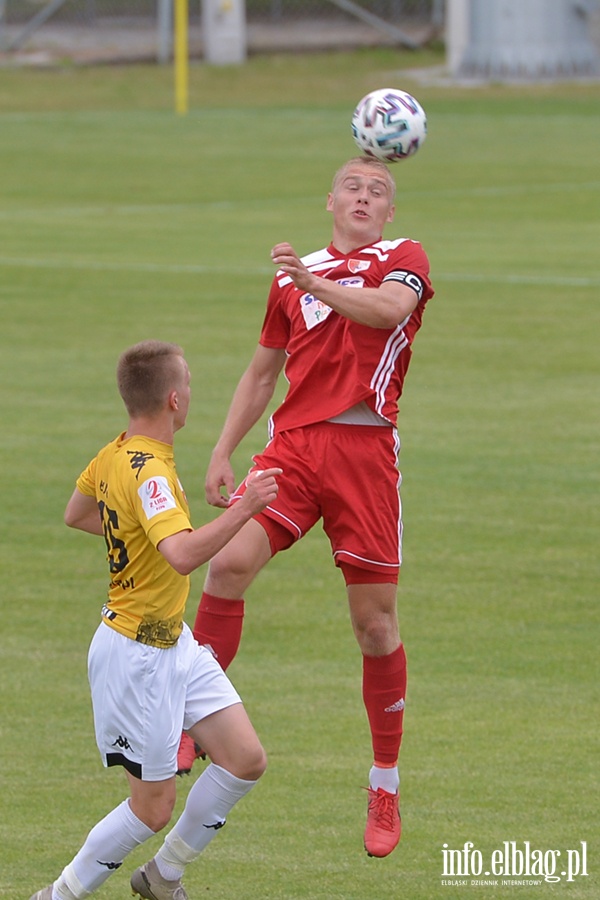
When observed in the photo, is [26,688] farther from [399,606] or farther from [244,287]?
Result: [244,287]

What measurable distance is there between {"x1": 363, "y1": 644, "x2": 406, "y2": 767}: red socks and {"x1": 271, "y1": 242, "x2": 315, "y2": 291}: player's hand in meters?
1.61

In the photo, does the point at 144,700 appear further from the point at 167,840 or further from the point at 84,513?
the point at 84,513

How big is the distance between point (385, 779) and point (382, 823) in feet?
0.88

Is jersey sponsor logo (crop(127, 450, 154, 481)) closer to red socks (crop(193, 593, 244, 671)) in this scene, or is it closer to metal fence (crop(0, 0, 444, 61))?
red socks (crop(193, 593, 244, 671))

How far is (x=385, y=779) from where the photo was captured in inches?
281

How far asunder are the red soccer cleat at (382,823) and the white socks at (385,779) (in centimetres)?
2

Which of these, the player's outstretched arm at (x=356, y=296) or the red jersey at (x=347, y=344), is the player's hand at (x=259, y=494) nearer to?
the player's outstretched arm at (x=356, y=296)

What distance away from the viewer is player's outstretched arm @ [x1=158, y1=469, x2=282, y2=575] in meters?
5.56

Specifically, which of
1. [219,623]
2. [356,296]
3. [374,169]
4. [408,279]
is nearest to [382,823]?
[219,623]

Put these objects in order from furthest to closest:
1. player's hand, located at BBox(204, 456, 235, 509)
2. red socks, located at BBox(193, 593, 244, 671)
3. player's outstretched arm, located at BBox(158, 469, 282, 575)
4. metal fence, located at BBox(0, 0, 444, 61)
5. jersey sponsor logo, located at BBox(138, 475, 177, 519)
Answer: metal fence, located at BBox(0, 0, 444, 61)
player's hand, located at BBox(204, 456, 235, 509)
red socks, located at BBox(193, 593, 244, 671)
jersey sponsor logo, located at BBox(138, 475, 177, 519)
player's outstretched arm, located at BBox(158, 469, 282, 575)

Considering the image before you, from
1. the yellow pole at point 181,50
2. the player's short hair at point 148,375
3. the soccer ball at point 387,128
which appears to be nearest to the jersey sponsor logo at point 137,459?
the player's short hair at point 148,375

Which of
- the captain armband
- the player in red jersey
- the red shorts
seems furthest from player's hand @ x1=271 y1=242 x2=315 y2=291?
the red shorts

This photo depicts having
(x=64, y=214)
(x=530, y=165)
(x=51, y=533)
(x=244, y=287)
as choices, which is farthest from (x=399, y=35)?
(x=51, y=533)

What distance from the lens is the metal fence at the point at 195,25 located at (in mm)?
60688
